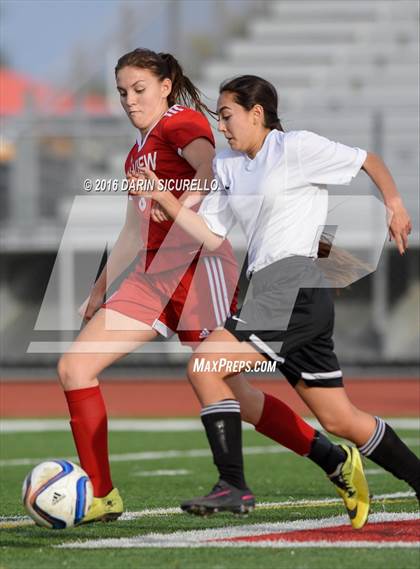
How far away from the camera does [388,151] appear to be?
16.9m

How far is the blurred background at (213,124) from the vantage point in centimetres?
1644

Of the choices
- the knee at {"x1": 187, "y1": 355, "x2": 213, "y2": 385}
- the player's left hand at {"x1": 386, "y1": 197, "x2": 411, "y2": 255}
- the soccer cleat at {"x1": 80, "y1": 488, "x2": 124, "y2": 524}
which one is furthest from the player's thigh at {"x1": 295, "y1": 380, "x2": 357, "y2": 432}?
the soccer cleat at {"x1": 80, "y1": 488, "x2": 124, "y2": 524}

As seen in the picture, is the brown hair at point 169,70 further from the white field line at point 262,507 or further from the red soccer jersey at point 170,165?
the white field line at point 262,507

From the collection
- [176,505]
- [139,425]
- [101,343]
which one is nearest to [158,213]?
[101,343]

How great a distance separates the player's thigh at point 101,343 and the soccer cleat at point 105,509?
0.54m

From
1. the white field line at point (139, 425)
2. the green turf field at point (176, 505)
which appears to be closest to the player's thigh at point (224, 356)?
the green turf field at point (176, 505)

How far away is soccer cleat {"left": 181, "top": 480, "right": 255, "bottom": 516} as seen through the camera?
4.51 meters

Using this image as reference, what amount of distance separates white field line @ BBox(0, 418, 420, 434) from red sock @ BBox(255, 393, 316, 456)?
6104 mm

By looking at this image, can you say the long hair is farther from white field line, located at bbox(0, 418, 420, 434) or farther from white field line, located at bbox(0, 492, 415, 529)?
white field line, located at bbox(0, 418, 420, 434)

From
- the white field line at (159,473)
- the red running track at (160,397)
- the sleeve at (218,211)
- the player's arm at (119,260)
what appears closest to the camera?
the sleeve at (218,211)

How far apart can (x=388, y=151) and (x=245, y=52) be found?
5.94 metres

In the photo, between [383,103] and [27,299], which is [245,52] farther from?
[27,299]

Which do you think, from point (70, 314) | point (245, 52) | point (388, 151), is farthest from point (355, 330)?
point (245, 52)

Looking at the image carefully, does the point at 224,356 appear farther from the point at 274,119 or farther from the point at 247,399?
the point at 274,119
